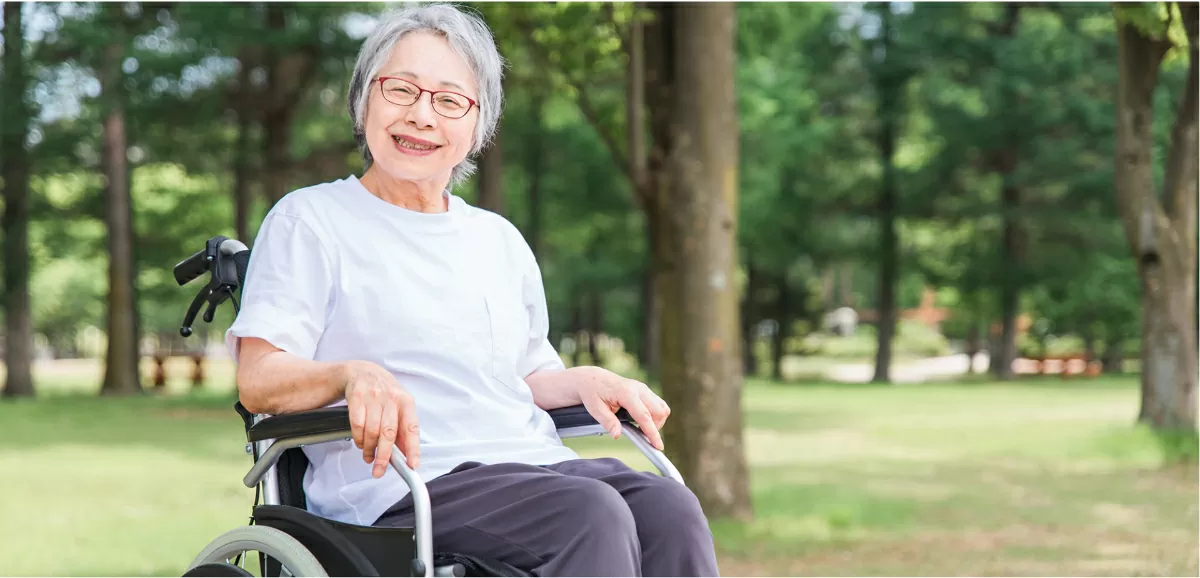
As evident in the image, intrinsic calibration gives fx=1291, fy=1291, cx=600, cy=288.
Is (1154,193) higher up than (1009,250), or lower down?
higher up

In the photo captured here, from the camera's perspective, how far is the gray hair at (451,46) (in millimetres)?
2488

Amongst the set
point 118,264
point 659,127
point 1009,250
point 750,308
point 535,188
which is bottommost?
point 750,308

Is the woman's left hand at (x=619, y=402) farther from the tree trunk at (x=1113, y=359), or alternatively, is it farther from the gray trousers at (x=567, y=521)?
the tree trunk at (x=1113, y=359)

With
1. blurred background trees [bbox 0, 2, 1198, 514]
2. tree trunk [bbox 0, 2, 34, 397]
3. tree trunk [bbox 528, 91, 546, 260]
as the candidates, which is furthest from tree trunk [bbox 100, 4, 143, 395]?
tree trunk [bbox 528, 91, 546, 260]

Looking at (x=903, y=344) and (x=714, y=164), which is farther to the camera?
(x=903, y=344)

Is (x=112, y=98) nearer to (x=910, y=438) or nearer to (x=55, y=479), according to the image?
(x=55, y=479)

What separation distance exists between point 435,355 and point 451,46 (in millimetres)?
600

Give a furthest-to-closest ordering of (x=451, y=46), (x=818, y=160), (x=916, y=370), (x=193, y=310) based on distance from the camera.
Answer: (x=916, y=370)
(x=818, y=160)
(x=193, y=310)
(x=451, y=46)

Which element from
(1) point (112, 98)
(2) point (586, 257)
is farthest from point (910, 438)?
(2) point (586, 257)

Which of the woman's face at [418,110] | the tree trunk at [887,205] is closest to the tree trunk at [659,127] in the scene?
the woman's face at [418,110]

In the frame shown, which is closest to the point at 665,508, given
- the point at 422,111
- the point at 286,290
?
the point at 286,290

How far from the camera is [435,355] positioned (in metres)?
2.40

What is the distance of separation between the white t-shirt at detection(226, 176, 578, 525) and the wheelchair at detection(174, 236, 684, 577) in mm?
74

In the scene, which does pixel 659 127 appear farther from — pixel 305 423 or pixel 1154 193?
pixel 1154 193
